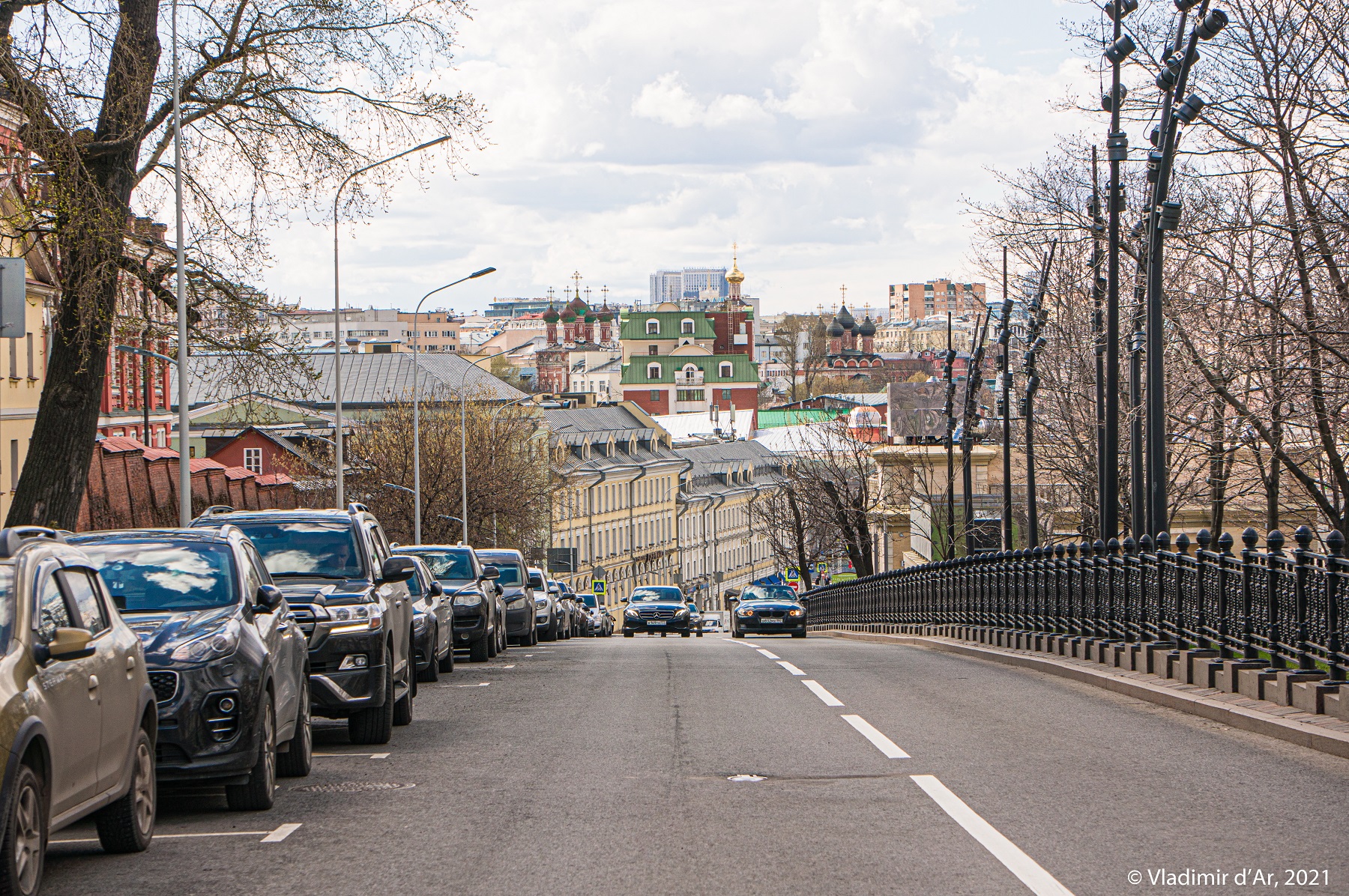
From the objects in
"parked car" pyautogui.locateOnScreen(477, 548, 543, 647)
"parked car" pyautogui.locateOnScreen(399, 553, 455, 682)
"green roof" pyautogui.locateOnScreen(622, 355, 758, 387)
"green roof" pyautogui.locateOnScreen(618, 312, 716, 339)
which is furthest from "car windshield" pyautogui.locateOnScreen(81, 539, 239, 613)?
"green roof" pyautogui.locateOnScreen(618, 312, 716, 339)

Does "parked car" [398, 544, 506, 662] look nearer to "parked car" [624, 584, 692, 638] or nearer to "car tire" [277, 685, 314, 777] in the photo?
"car tire" [277, 685, 314, 777]

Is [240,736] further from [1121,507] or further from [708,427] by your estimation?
[708,427]

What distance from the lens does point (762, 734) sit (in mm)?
12422

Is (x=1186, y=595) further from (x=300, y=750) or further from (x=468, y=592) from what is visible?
(x=468, y=592)

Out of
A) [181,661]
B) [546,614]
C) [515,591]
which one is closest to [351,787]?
[181,661]

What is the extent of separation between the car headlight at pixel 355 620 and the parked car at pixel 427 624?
580 cm

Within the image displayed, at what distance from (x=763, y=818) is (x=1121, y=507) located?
36.4 m

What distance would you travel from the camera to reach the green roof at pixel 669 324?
185m

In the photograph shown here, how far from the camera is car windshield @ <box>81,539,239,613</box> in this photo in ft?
30.6

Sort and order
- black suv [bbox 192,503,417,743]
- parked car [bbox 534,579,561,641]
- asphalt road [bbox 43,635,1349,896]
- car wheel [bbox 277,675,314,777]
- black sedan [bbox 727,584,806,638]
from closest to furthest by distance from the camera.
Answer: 1. asphalt road [bbox 43,635,1349,896]
2. car wheel [bbox 277,675,314,777]
3. black suv [bbox 192,503,417,743]
4. parked car [bbox 534,579,561,641]
5. black sedan [bbox 727,584,806,638]

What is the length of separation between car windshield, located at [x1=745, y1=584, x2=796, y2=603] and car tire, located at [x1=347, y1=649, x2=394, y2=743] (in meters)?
37.5

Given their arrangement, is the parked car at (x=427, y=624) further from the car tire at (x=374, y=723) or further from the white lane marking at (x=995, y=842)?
the white lane marking at (x=995, y=842)

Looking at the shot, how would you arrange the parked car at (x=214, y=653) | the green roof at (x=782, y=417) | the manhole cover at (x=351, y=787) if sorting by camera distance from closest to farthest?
the parked car at (x=214, y=653) → the manhole cover at (x=351, y=787) → the green roof at (x=782, y=417)

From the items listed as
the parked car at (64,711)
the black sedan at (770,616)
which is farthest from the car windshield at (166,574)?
the black sedan at (770,616)
